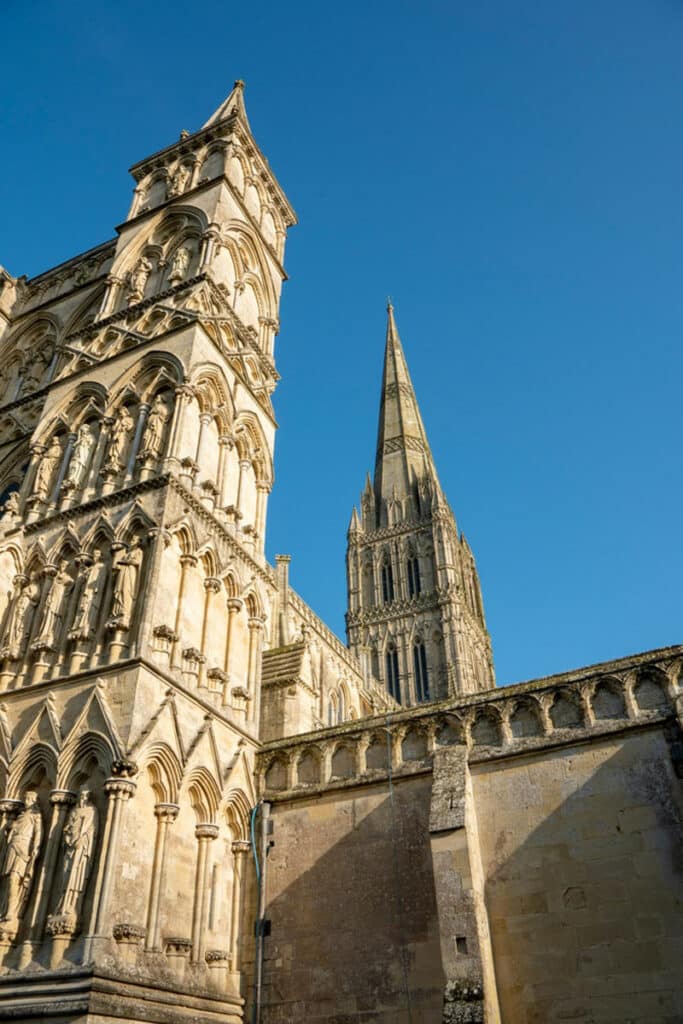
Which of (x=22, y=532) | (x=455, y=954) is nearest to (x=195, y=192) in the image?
(x=22, y=532)

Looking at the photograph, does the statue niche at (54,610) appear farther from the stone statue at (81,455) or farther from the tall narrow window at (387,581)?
the tall narrow window at (387,581)

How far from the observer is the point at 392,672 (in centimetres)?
5709

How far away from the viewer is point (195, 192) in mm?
19938

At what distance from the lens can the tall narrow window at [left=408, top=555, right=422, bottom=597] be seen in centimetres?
6044

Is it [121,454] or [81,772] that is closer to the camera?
[81,772]

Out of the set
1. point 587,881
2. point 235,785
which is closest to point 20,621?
point 235,785

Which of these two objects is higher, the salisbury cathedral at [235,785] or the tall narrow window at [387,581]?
the tall narrow window at [387,581]

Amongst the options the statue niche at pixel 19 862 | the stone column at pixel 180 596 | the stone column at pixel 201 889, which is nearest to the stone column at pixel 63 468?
the stone column at pixel 180 596

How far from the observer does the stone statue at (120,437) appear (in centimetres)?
1513

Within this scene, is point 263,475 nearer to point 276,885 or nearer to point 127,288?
point 127,288

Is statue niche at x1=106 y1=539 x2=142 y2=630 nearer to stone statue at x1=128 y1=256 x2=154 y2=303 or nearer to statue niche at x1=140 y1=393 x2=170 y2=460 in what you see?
statue niche at x1=140 y1=393 x2=170 y2=460

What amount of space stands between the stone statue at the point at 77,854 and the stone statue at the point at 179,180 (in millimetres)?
15217

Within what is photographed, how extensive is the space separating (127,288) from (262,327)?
328cm

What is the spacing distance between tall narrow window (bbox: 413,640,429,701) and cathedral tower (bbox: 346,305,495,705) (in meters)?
0.07
